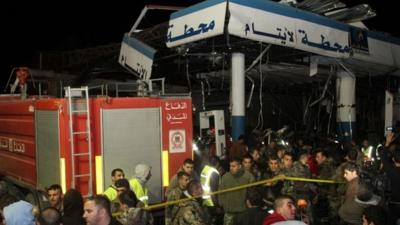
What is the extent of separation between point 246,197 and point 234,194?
1539mm

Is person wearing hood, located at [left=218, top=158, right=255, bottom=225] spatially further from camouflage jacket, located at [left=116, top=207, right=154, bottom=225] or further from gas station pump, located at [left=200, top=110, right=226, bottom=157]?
gas station pump, located at [left=200, top=110, right=226, bottom=157]

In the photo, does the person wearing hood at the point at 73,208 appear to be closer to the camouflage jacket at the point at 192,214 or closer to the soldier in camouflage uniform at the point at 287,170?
the camouflage jacket at the point at 192,214

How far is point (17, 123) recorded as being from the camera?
1046 cm

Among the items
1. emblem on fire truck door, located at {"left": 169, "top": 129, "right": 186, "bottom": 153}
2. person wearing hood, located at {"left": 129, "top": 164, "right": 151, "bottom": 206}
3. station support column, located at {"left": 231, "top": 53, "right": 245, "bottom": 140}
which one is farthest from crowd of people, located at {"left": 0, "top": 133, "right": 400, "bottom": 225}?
station support column, located at {"left": 231, "top": 53, "right": 245, "bottom": 140}

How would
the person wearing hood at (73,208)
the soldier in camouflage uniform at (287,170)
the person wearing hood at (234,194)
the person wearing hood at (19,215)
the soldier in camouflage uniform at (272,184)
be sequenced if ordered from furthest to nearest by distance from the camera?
1. the soldier in camouflage uniform at (287,170)
2. the person wearing hood at (234,194)
3. the soldier in camouflage uniform at (272,184)
4. the person wearing hood at (73,208)
5. the person wearing hood at (19,215)

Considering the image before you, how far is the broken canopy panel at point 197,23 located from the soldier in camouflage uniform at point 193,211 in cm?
444

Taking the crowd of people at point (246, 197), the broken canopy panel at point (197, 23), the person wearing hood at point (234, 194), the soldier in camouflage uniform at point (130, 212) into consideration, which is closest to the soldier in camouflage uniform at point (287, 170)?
the crowd of people at point (246, 197)

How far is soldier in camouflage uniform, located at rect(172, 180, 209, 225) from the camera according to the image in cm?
666

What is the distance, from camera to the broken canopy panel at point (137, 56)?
1314 cm

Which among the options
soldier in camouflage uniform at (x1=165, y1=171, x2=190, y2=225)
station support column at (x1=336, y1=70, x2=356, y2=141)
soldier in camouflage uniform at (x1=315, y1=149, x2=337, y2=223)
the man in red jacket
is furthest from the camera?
station support column at (x1=336, y1=70, x2=356, y2=141)

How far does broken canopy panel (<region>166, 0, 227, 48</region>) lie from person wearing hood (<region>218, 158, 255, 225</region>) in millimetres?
3256

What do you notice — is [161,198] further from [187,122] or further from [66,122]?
[66,122]

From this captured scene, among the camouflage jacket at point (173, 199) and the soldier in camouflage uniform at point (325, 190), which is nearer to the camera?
the camouflage jacket at point (173, 199)

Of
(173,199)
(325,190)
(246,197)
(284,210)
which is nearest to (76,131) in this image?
(173,199)
